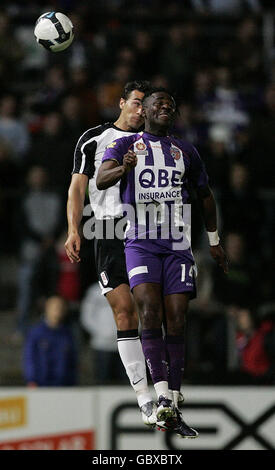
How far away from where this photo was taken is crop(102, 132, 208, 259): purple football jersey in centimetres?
757

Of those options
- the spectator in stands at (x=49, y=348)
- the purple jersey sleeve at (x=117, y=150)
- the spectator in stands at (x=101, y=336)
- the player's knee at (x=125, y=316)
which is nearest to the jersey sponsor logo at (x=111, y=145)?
the purple jersey sleeve at (x=117, y=150)

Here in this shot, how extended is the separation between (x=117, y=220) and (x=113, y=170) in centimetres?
66

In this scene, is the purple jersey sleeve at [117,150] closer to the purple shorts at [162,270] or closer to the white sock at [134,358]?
the purple shorts at [162,270]

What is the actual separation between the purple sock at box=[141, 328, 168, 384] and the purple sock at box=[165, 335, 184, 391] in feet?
0.18

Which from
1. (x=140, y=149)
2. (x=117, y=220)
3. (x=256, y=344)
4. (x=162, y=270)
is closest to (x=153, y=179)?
(x=140, y=149)

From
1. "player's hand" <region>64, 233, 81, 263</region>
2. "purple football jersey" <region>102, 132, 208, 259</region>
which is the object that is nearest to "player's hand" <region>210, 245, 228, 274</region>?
"purple football jersey" <region>102, 132, 208, 259</region>

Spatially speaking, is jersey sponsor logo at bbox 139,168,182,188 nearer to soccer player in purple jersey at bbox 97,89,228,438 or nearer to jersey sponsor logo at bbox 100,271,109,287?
soccer player in purple jersey at bbox 97,89,228,438

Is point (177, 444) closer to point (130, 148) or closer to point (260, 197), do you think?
point (260, 197)

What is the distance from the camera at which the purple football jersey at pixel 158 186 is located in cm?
757
